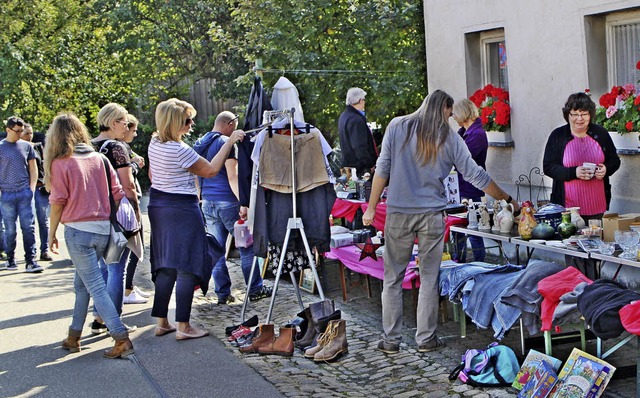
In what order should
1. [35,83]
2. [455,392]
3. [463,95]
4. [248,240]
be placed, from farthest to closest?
[35,83] → [463,95] → [248,240] → [455,392]

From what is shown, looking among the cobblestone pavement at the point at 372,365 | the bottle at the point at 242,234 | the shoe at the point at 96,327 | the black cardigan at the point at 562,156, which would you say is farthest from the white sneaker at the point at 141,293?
the black cardigan at the point at 562,156

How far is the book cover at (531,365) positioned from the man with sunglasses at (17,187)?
303 inches

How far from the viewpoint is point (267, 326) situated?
A: 7871 millimetres

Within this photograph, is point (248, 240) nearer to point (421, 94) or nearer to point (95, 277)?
point (95, 277)

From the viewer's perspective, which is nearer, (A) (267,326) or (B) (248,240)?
(A) (267,326)

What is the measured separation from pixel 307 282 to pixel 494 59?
371 cm

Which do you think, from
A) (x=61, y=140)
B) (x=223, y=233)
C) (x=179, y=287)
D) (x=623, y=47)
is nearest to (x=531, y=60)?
(x=623, y=47)

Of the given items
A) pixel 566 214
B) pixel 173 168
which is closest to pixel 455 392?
pixel 566 214

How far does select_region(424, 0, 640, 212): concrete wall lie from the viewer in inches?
376

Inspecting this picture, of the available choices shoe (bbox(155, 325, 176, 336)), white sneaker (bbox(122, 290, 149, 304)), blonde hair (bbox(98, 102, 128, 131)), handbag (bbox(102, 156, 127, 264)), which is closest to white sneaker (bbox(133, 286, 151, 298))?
white sneaker (bbox(122, 290, 149, 304))

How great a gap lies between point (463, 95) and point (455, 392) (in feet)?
20.0

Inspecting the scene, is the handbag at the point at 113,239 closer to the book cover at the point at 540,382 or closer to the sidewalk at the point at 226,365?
the sidewalk at the point at 226,365

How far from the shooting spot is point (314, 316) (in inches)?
307

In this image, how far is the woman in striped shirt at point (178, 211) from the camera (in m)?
7.93
